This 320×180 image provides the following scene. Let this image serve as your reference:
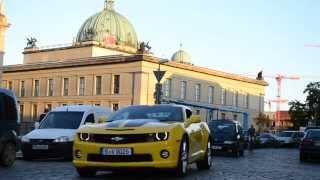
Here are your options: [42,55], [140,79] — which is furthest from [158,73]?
[42,55]

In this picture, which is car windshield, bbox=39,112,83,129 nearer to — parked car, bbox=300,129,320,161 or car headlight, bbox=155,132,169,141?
car headlight, bbox=155,132,169,141

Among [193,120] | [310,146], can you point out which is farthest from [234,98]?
[193,120]

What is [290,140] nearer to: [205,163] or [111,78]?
[111,78]

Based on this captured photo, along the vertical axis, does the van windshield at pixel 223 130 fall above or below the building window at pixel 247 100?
below

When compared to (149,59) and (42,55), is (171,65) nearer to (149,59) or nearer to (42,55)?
(149,59)

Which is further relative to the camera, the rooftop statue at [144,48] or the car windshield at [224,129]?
the rooftop statue at [144,48]

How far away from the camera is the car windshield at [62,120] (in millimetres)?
20375

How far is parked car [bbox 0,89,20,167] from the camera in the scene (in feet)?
49.4

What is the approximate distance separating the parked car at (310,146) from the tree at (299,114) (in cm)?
6246

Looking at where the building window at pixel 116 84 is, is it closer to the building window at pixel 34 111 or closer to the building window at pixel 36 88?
the building window at pixel 36 88

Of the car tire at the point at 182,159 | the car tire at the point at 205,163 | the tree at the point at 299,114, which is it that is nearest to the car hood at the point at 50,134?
the car tire at the point at 205,163

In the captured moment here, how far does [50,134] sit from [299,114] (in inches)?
2843

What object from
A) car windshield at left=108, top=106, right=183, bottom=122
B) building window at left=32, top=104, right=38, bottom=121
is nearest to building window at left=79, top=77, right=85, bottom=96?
building window at left=32, top=104, right=38, bottom=121

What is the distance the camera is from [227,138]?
28172 mm
